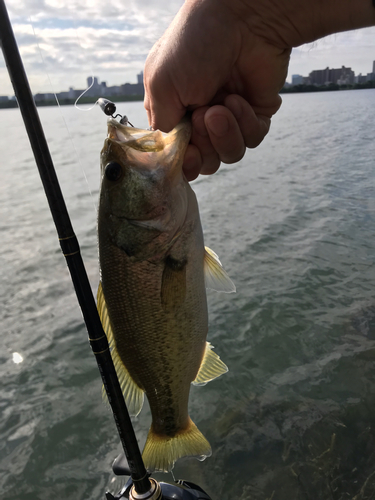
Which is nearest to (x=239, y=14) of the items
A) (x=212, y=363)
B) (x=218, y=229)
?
(x=212, y=363)

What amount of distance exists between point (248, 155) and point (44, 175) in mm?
18163

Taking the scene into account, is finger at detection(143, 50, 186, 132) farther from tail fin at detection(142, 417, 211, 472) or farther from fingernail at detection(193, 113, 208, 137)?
tail fin at detection(142, 417, 211, 472)

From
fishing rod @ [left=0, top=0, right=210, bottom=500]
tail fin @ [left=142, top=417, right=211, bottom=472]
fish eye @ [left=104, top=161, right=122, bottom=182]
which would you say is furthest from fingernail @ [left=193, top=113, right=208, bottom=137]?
tail fin @ [left=142, top=417, right=211, bottom=472]

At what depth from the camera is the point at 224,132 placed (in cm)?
225

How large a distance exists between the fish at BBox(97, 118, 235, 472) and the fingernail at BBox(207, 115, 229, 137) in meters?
0.13

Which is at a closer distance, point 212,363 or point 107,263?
point 107,263

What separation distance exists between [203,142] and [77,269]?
3.47ft

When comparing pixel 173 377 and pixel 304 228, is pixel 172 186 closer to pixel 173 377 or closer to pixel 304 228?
pixel 173 377

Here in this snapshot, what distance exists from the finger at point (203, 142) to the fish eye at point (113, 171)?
52 centimetres

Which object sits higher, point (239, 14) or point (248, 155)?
point (239, 14)

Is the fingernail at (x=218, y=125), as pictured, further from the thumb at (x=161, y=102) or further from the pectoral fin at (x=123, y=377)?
the pectoral fin at (x=123, y=377)

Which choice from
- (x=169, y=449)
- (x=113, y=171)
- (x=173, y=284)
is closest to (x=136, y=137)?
(x=113, y=171)

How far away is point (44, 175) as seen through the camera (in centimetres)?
201

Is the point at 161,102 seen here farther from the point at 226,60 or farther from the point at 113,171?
the point at 113,171
